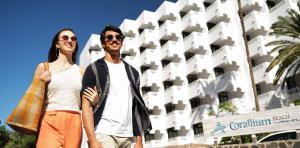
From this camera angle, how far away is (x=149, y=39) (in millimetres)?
39188

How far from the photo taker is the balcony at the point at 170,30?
1487 inches

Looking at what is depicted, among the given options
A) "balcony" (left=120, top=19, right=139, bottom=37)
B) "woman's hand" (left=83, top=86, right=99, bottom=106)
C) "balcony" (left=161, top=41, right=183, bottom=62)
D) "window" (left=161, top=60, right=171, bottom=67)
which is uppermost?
"balcony" (left=120, top=19, right=139, bottom=37)

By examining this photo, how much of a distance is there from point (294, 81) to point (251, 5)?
8.59 m

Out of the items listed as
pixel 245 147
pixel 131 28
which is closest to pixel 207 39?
pixel 131 28

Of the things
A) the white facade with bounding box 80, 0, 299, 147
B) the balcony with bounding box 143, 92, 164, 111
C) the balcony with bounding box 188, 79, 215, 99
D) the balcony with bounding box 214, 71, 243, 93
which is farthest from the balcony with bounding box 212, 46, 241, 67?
the balcony with bounding box 143, 92, 164, 111

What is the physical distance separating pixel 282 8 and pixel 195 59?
30.5 ft

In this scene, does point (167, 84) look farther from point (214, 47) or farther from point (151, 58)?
point (214, 47)

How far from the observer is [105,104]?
3.41m

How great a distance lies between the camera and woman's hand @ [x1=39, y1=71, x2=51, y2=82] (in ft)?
11.9

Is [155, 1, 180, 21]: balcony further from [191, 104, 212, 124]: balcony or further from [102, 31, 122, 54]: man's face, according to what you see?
[102, 31, 122, 54]: man's face

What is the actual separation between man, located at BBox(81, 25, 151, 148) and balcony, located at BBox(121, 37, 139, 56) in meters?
36.0

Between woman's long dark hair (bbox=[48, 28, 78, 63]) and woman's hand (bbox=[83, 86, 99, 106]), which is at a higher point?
woman's long dark hair (bbox=[48, 28, 78, 63])

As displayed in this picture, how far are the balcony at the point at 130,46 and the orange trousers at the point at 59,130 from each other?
3621 centimetres

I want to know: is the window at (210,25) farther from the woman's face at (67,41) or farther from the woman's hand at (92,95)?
the woman's hand at (92,95)
